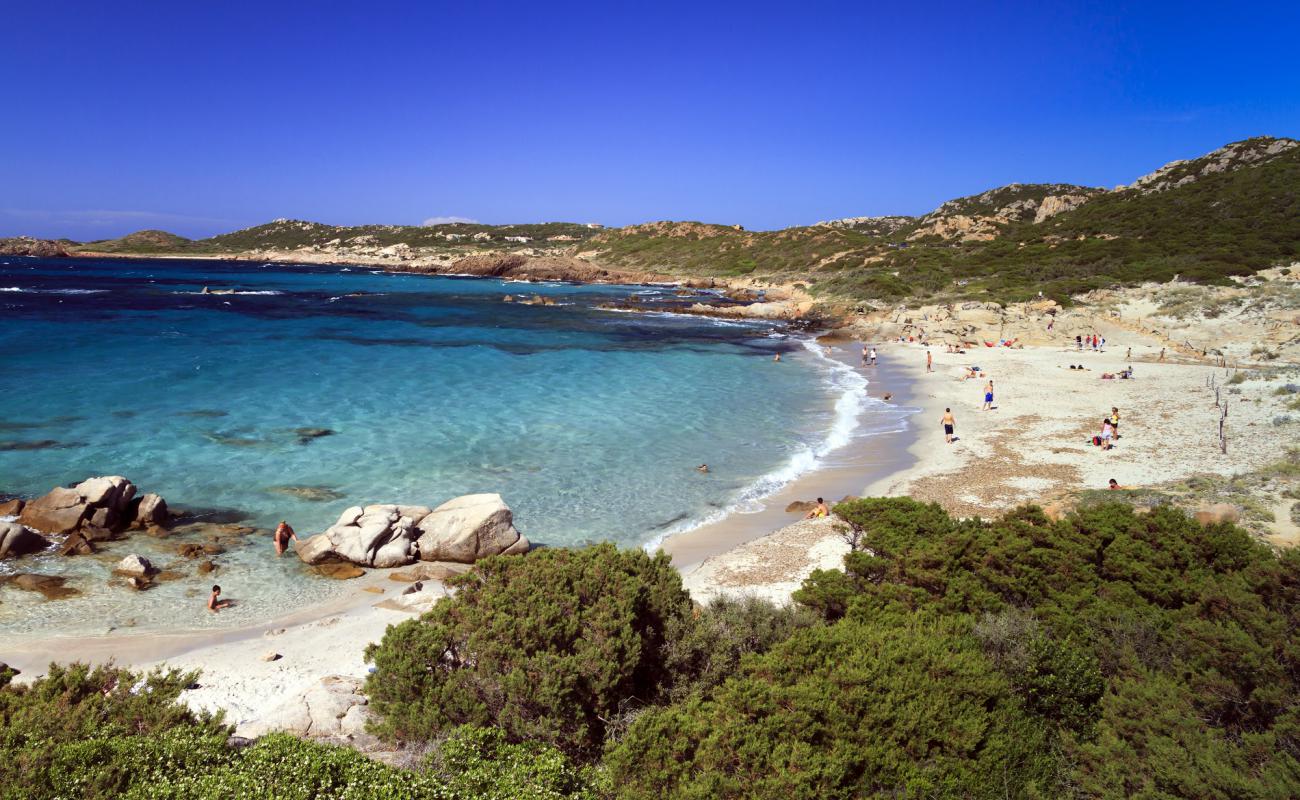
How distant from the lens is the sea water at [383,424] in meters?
15.8

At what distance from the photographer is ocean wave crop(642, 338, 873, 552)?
1627cm

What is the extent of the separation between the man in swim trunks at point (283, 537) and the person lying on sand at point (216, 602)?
1918 mm

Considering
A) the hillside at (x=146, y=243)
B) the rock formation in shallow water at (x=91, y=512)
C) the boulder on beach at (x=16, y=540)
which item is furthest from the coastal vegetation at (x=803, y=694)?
the hillside at (x=146, y=243)

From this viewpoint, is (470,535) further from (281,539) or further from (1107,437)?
(1107,437)

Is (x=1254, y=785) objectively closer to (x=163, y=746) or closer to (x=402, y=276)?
(x=163, y=746)

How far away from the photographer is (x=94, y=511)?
47.6 ft

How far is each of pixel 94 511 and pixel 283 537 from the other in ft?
13.6

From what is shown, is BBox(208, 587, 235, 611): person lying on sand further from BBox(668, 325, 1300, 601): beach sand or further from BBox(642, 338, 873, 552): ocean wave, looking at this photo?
BBox(668, 325, 1300, 601): beach sand

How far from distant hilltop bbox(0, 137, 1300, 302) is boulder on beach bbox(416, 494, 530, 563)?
4742 cm

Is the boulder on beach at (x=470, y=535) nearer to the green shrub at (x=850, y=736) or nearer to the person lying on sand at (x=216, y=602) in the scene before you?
the person lying on sand at (x=216, y=602)

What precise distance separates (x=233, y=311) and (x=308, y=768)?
63.4 meters

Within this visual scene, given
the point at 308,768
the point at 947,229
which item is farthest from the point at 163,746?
the point at 947,229

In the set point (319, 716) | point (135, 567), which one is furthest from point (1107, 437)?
point (135, 567)

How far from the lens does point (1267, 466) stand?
1566cm
